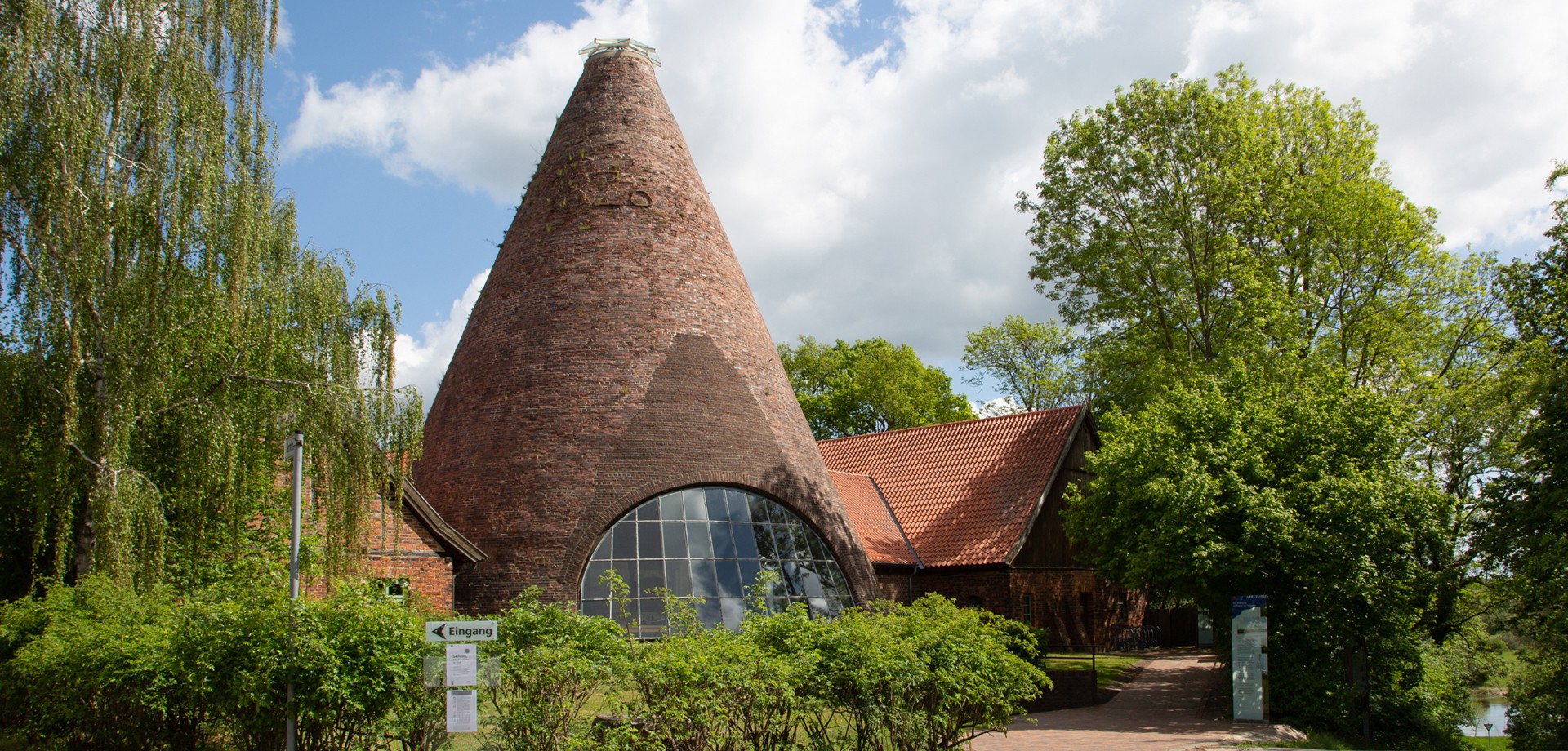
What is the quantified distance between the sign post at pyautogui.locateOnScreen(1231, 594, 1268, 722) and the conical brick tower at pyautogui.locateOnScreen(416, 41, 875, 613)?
226 inches

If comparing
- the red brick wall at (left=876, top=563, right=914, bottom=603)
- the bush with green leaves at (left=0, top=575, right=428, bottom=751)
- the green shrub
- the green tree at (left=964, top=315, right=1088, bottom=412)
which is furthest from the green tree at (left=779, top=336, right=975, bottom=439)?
the bush with green leaves at (left=0, top=575, right=428, bottom=751)

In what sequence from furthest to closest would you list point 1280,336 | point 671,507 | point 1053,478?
1. point 1053,478
2. point 1280,336
3. point 671,507

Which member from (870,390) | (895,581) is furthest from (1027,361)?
(895,581)

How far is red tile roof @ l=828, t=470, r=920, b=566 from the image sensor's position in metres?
22.2

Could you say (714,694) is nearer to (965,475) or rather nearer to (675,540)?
A: (675,540)

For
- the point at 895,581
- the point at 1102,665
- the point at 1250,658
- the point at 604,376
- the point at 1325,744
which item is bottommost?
the point at 1102,665

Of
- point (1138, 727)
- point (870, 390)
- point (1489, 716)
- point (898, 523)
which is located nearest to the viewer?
point (1138, 727)

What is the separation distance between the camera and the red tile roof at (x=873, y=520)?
22.2 m

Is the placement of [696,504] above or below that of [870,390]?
below

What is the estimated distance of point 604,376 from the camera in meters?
16.9

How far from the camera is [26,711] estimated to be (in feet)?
34.7

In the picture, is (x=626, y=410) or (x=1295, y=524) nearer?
(x=1295, y=524)

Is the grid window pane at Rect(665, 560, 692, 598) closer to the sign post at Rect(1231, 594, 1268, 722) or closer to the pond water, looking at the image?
the sign post at Rect(1231, 594, 1268, 722)

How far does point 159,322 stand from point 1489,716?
122ft
